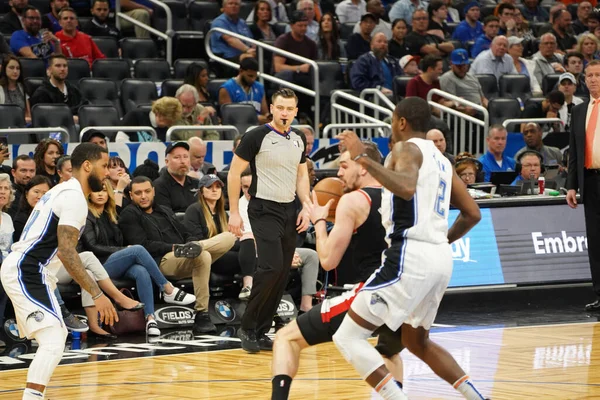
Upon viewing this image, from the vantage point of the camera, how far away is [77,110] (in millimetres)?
13398

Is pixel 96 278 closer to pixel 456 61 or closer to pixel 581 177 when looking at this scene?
pixel 581 177

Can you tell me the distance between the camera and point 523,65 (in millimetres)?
17562

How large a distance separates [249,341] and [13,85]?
5566 mm

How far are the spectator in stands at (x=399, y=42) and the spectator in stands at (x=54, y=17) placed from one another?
16.0 ft

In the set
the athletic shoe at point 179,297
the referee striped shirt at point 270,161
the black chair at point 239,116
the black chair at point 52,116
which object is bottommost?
the athletic shoe at point 179,297

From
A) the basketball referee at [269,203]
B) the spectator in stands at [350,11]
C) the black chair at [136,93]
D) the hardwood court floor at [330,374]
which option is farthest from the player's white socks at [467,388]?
the spectator in stands at [350,11]

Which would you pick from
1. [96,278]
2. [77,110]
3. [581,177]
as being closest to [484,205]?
[581,177]

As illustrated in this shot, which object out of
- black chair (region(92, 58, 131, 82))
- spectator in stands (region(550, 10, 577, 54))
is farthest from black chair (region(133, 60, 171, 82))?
spectator in stands (region(550, 10, 577, 54))

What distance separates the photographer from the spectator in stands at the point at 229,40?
15.7 m

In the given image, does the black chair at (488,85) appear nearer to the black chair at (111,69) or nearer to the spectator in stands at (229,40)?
the spectator in stands at (229,40)

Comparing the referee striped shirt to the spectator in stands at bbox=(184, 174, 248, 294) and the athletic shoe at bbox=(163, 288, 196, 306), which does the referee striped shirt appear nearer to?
the athletic shoe at bbox=(163, 288, 196, 306)

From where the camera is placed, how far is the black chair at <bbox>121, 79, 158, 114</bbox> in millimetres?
13961

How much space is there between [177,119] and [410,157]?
24.7 ft

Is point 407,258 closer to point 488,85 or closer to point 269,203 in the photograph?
point 269,203
